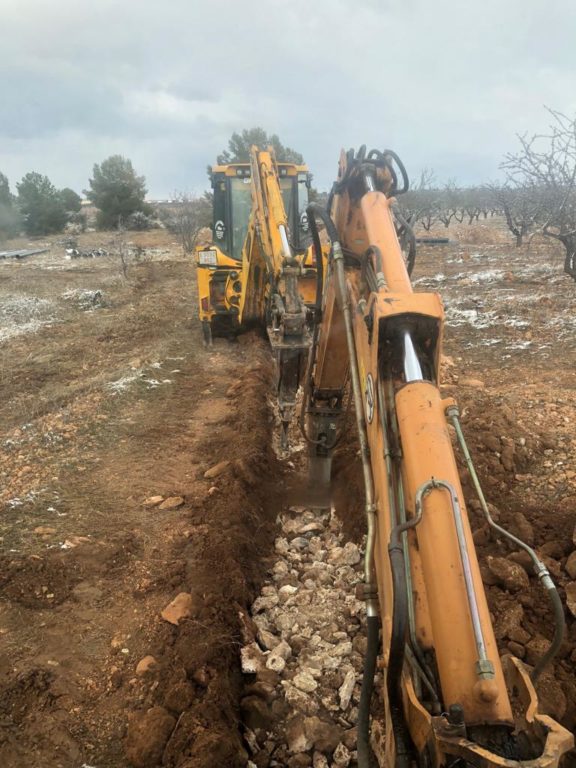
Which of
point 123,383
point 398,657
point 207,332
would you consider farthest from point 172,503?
point 207,332

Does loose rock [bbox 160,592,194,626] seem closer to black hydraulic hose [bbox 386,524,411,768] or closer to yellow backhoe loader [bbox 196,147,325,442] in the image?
black hydraulic hose [bbox 386,524,411,768]

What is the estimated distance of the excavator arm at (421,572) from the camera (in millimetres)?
1904

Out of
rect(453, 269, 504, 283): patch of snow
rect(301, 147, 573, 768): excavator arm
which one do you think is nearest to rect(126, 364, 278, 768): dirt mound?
rect(301, 147, 573, 768): excavator arm

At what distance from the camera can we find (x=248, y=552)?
4.58 meters

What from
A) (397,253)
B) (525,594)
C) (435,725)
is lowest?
(525,594)

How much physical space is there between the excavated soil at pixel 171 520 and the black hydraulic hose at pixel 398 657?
115cm

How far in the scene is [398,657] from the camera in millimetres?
2031

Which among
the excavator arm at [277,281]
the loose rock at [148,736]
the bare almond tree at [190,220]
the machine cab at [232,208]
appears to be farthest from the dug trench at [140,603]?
the bare almond tree at [190,220]

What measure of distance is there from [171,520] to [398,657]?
11.0ft

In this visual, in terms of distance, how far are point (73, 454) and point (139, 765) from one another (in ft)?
12.6

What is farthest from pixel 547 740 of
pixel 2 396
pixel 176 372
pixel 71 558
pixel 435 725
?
pixel 2 396

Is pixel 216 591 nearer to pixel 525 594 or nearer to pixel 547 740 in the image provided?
pixel 525 594

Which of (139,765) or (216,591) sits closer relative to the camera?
(139,765)

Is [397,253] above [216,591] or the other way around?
above
